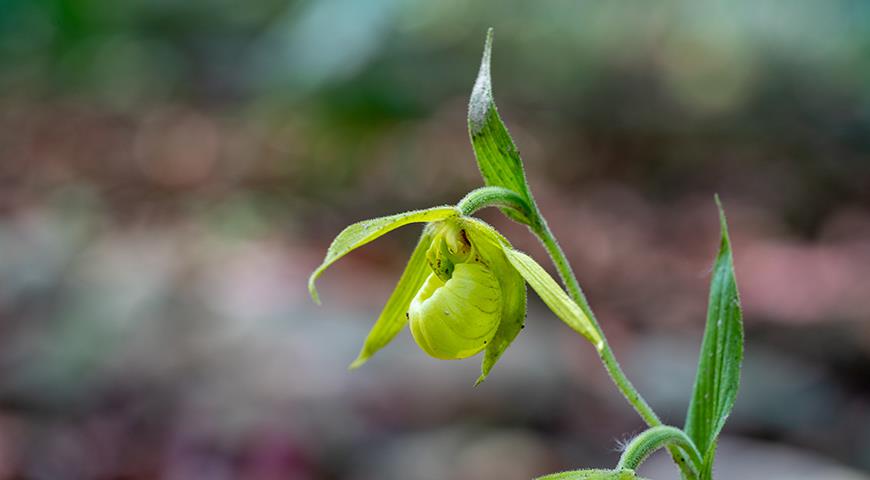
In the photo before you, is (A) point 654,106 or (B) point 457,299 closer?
(B) point 457,299

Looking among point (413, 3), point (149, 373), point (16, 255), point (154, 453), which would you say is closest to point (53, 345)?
point (149, 373)

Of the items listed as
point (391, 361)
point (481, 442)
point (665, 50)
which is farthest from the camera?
point (665, 50)

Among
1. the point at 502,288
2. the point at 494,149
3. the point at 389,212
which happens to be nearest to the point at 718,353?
the point at 502,288

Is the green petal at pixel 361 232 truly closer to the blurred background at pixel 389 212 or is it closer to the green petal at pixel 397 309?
the green petal at pixel 397 309

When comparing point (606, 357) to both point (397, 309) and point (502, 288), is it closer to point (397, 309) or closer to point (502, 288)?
point (502, 288)

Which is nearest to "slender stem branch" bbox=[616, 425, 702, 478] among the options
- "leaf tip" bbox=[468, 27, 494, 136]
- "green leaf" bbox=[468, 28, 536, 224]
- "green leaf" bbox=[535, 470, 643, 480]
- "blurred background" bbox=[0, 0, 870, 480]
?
"green leaf" bbox=[535, 470, 643, 480]

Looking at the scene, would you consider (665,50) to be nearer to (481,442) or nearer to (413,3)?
(413,3)

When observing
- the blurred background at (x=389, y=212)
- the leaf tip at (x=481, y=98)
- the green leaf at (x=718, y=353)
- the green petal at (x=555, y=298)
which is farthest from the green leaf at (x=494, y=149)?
the blurred background at (x=389, y=212)
